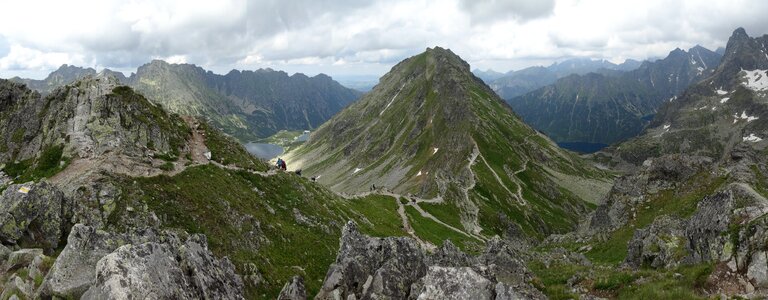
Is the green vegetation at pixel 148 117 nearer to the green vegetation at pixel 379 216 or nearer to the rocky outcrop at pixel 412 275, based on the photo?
the green vegetation at pixel 379 216

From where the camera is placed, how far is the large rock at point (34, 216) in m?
33.1

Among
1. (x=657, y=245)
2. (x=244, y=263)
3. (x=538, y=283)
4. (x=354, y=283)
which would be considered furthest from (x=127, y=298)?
(x=657, y=245)

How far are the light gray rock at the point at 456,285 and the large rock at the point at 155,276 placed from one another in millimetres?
10704

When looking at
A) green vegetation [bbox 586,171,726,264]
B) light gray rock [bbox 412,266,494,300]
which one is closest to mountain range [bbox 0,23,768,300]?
light gray rock [bbox 412,266,494,300]

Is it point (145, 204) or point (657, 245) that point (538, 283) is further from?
point (145, 204)

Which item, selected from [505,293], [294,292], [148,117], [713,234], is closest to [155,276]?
[294,292]

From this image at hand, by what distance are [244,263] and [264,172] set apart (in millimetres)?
31268

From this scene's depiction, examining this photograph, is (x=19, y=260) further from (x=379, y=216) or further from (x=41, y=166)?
(x=379, y=216)

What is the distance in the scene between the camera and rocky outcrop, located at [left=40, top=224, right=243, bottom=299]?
18.1 metres

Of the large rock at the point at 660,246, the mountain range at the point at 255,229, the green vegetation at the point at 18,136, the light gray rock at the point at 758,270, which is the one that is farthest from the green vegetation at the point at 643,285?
the green vegetation at the point at 18,136

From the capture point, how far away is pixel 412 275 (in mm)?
26141

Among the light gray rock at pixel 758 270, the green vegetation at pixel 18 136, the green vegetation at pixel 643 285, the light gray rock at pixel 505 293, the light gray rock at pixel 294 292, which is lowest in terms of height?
the light gray rock at pixel 294 292

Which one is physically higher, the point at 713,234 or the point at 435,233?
the point at 713,234

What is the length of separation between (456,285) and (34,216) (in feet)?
113
